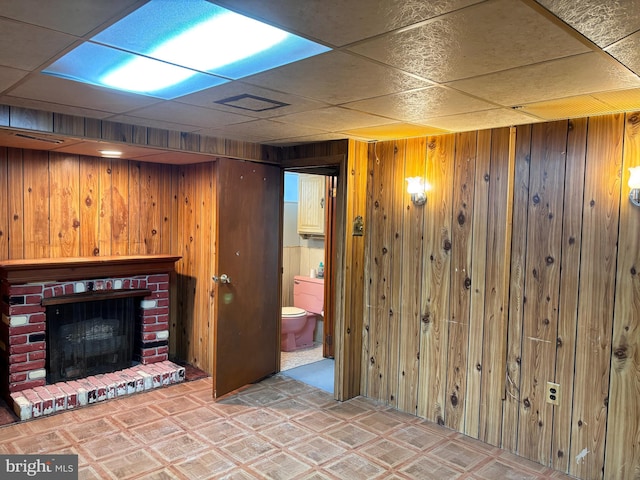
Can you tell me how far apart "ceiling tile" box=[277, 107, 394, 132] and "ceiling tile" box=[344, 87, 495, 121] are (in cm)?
12

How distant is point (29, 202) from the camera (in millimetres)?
3791

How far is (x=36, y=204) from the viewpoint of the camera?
3.83m

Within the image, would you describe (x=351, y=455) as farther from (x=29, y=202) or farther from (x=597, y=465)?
(x=29, y=202)

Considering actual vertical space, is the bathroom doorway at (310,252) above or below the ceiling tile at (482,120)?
below

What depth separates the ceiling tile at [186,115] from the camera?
2631 mm

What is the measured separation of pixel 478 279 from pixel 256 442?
1871 mm

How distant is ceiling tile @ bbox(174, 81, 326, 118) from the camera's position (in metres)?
2.19

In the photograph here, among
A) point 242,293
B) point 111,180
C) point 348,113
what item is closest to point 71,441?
point 242,293

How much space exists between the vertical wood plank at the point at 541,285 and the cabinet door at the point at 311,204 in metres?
2.81

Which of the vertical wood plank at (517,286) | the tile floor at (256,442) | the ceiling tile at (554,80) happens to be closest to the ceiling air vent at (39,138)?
the tile floor at (256,442)

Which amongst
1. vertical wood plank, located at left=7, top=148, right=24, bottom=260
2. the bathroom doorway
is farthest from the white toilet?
vertical wood plank, located at left=7, top=148, right=24, bottom=260

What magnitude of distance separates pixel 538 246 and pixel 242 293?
236 cm

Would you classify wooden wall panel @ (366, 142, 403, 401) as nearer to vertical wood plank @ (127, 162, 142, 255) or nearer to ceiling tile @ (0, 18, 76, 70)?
vertical wood plank @ (127, 162, 142, 255)

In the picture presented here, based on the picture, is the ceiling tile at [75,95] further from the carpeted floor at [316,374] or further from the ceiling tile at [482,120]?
the carpeted floor at [316,374]
